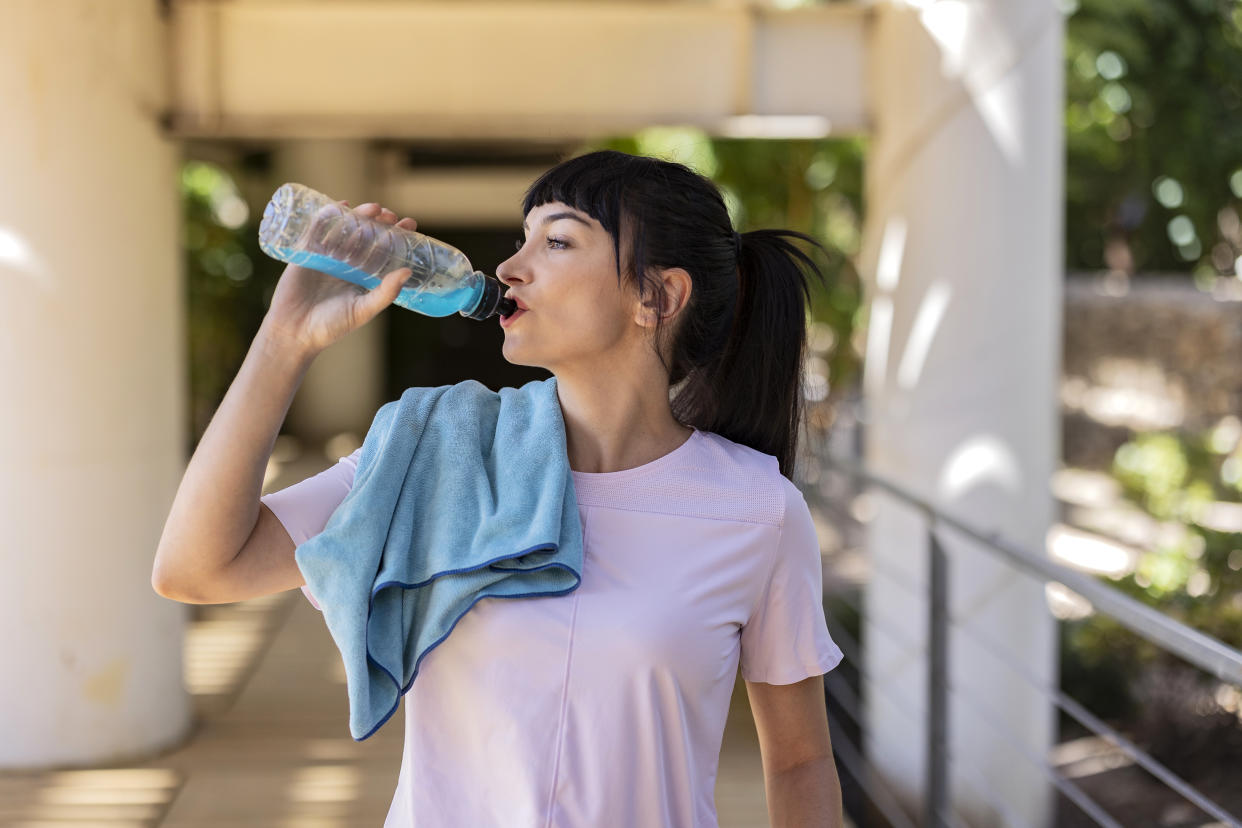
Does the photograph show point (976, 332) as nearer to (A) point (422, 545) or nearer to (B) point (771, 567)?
(B) point (771, 567)

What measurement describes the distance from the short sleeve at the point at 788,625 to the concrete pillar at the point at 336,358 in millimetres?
9178

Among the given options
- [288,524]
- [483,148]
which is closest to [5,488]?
[288,524]

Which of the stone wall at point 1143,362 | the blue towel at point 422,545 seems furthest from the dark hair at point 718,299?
the stone wall at point 1143,362

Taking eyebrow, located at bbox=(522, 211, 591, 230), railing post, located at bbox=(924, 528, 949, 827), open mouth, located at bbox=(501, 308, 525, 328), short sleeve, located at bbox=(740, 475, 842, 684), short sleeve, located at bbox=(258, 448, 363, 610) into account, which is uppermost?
eyebrow, located at bbox=(522, 211, 591, 230)

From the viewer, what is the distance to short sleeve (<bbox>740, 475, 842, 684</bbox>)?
4.68 feet

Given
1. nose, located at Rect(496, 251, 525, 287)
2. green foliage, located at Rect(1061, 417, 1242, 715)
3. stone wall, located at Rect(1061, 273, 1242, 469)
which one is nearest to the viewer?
nose, located at Rect(496, 251, 525, 287)

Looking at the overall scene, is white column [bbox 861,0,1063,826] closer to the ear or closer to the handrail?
the handrail

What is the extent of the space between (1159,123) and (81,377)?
12.0 meters

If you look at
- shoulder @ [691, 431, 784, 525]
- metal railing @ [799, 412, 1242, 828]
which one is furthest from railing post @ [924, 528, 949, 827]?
shoulder @ [691, 431, 784, 525]

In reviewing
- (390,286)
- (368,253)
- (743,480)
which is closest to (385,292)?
(390,286)

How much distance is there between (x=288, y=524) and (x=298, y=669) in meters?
3.59

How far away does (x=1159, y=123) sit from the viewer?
13000 mm

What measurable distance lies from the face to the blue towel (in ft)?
0.35

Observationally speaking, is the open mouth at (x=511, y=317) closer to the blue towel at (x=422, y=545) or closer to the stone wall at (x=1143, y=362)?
the blue towel at (x=422, y=545)
